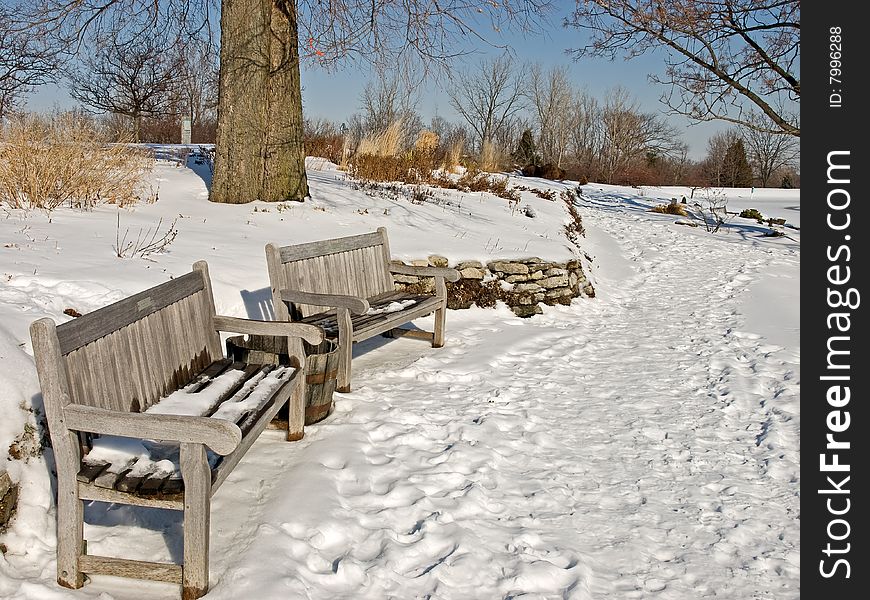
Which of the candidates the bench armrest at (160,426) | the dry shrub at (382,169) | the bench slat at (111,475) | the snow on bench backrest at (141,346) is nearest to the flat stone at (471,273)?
the snow on bench backrest at (141,346)

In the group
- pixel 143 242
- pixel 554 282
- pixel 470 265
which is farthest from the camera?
pixel 554 282

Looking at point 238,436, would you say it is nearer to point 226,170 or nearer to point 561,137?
point 226,170

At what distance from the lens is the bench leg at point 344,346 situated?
4641mm

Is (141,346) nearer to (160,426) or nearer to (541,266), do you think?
(160,426)

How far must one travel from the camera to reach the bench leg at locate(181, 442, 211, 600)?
2.47 metres

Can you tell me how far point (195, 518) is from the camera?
2.51 meters

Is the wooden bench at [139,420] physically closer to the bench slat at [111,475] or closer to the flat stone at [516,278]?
the bench slat at [111,475]

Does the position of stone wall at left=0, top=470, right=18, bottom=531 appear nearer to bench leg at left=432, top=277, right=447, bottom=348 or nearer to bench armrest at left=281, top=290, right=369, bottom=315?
bench armrest at left=281, top=290, right=369, bottom=315

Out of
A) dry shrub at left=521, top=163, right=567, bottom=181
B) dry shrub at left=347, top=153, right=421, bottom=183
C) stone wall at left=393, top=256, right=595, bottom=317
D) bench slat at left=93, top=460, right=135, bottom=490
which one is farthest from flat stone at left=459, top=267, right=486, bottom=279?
dry shrub at left=521, top=163, right=567, bottom=181

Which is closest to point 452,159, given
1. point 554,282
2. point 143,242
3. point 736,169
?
point 554,282

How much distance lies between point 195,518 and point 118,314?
0.93 metres

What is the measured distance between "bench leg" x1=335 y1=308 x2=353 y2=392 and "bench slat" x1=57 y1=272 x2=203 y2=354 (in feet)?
3.60

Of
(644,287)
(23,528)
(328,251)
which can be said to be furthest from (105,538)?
(644,287)

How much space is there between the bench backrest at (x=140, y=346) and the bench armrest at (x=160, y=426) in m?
0.12
